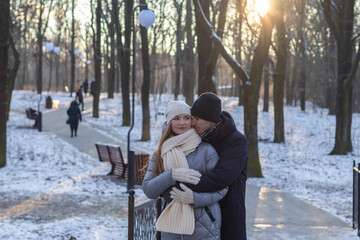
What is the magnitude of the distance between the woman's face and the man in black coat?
0.20 ft

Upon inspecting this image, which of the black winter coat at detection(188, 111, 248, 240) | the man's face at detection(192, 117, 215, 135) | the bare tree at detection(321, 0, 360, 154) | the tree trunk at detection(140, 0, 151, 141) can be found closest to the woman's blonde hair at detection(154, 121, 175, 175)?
the man's face at detection(192, 117, 215, 135)

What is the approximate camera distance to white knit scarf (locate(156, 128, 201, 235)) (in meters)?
3.26

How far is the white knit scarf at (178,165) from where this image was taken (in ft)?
10.7

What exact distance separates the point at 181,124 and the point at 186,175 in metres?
0.39

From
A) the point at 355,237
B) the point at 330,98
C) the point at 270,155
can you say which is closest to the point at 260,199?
the point at 355,237

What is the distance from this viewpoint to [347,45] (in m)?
17.3

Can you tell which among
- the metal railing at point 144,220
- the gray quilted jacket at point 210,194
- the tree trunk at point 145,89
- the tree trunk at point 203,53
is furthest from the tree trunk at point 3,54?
the gray quilted jacket at point 210,194

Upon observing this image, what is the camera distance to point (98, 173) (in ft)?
41.3

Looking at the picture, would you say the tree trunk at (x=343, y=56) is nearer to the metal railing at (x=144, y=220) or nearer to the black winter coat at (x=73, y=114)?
the black winter coat at (x=73, y=114)

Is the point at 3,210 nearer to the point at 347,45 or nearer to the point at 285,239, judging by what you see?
the point at 285,239

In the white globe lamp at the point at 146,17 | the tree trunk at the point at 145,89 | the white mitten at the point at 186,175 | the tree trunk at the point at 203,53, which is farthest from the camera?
the tree trunk at the point at 145,89

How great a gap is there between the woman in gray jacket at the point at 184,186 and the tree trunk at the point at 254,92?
30.4 feet

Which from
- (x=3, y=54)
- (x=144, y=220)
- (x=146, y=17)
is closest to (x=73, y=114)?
(x=3, y=54)

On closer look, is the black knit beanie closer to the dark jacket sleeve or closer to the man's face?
the man's face
